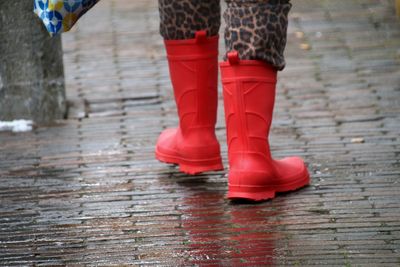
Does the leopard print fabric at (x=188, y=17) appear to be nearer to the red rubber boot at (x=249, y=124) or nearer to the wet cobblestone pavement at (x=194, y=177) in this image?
the red rubber boot at (x=249, y=124)

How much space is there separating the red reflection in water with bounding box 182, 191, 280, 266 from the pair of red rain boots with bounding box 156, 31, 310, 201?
0.10 m

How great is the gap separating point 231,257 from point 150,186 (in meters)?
0.96

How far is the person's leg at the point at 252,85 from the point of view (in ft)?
13.6

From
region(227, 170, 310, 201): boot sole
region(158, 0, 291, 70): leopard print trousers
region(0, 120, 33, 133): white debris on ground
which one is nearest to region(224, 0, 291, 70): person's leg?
region(158, 0, 291, 70): leopard print trousers

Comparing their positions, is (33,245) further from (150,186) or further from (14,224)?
(150,186)

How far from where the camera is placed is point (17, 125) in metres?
5.60

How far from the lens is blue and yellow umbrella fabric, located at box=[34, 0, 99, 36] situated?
404 cm

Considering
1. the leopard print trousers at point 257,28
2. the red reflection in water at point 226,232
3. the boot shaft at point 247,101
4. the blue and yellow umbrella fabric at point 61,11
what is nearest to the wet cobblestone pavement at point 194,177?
the red reflection in water at point 226,232

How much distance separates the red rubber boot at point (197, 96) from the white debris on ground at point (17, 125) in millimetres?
1148

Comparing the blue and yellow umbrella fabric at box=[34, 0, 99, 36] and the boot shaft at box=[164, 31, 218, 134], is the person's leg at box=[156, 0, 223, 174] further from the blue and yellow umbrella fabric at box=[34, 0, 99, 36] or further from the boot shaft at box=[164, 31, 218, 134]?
the blue and yellow umbrella fabric at box=[34, 0, 99, 36]

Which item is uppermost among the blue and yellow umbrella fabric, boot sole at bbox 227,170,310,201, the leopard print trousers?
the blue and yellow umbrella fabric

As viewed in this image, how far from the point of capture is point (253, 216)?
4.16 metres

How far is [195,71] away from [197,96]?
0.10m

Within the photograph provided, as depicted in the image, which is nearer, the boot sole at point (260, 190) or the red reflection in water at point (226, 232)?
the red reflection in water at point (226, 232)
